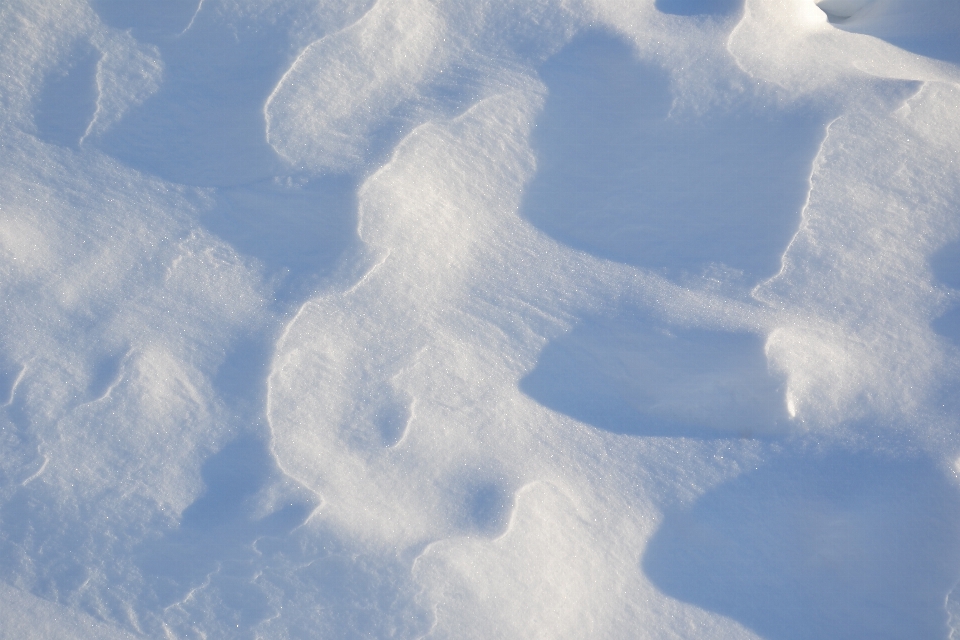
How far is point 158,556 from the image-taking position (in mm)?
815

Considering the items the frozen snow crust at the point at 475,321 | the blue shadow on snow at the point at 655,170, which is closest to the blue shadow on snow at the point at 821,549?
the frozen snow crust at the point at 475,321

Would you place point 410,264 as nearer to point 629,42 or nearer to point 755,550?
point 629,42

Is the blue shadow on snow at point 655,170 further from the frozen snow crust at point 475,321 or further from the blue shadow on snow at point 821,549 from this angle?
the blue shadow on snow at point 821,549

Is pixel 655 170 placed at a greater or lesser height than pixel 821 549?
greater

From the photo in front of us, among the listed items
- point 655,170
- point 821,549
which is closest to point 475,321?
point 655,170

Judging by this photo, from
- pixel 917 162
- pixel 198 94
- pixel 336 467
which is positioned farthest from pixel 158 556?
pixel 917 162

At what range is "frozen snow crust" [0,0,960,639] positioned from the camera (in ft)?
2.66

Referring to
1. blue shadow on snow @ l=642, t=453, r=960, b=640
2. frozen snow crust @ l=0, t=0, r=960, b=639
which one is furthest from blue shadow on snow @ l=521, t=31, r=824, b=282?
blue shadow on snow @ l=642, t=453, r=960, b=640

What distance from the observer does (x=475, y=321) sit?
0.84m

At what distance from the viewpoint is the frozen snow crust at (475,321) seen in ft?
2.66

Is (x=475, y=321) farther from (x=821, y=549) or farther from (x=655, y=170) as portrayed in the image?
(x=821, y=549)

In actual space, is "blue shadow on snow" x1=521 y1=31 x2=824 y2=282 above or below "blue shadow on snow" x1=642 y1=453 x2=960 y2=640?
above

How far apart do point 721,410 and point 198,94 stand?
0.82 meters

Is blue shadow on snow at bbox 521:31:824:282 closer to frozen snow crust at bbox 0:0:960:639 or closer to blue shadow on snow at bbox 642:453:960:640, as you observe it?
frozen snow crust at bbox 0:0:960:639
